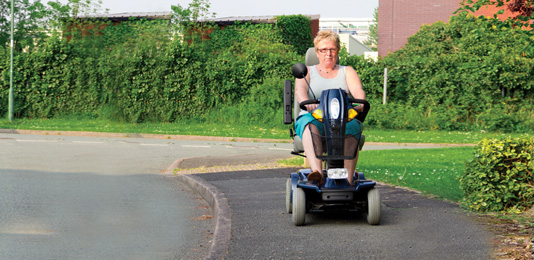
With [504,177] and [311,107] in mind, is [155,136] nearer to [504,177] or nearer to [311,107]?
[311,107]

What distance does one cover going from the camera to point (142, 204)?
8.52m

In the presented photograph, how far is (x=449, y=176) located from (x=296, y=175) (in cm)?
458

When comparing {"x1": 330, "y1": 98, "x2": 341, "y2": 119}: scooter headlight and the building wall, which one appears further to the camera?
the building wall

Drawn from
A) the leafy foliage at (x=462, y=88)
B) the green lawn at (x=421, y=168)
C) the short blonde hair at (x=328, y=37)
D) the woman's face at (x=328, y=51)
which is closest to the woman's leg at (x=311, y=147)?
the woman's face at (x=328, y=51)

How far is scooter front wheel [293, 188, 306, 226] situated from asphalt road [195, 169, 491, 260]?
86mm

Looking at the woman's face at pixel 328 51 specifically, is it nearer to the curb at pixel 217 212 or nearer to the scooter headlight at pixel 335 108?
the scooter headlight at pixel 335 108

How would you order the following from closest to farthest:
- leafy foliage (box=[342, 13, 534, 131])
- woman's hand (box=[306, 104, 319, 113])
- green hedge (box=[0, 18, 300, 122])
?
woman's hand (box=[306, 104, 319, 113])
leafy foliage (box=[342, 13, 534, 131])
green hedge (box=[0, 18, 300, 122])

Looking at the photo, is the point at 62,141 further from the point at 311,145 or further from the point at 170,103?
the point at 311,145

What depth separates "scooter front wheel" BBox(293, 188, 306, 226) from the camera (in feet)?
20.5

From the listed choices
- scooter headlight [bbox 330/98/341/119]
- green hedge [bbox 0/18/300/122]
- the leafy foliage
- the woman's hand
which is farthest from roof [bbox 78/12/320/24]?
scooter headlight [bbox 330/98/341/119]

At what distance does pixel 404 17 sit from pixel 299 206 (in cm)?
3310

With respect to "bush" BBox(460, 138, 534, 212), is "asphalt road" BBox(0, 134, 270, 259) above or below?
below

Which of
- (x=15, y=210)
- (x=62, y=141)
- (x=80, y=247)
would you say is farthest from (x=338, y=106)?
(x=62, y=141)

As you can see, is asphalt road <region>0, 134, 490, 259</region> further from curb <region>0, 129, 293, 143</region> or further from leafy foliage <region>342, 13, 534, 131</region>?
leafy foliage <region>342, 13, 534, 131</region>
